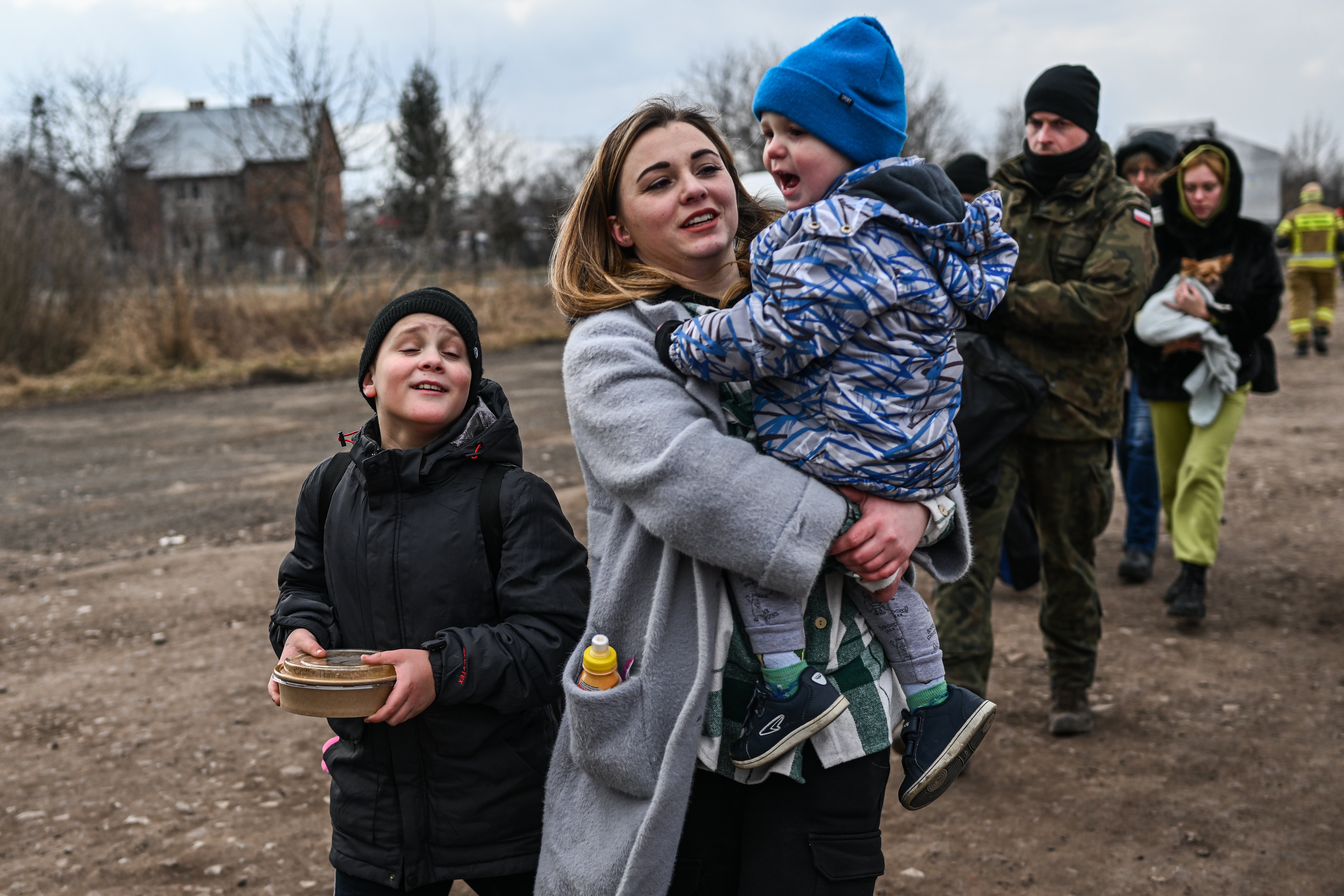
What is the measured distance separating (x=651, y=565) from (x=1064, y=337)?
249cm

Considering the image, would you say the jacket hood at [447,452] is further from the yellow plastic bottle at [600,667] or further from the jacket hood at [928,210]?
the jacket hood at [928,210]

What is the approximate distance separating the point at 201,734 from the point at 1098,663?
13.0 ft

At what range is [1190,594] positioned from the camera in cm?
554

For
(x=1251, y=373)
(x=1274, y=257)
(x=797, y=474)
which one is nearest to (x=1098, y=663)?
(x=1251, y=373)

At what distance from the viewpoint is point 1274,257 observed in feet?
17.9

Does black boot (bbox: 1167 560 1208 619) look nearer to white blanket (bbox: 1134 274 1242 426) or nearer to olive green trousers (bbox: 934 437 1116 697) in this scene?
white blanket (bbox: 1134 274 1242 426)

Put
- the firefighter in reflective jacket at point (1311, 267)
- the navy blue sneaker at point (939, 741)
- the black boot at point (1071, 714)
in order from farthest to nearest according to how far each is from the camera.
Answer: the firefighter in reflective jacket at point (1311, 267) < the black boot at point (1071, 714) < the navy blue sneaker at point (939, 741)

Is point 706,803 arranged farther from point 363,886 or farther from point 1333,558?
point 1333,558

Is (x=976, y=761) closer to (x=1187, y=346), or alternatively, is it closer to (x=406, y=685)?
(x=1187, y=346)

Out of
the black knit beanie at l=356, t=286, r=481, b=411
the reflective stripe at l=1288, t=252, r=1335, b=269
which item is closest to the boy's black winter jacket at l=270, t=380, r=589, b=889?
the black knit beanie at l=356, t=286, r=481, b=411

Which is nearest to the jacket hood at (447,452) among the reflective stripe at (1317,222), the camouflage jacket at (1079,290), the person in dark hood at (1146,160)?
the camouflage jacket at (1079,290)

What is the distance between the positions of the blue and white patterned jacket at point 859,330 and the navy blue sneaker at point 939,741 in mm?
424

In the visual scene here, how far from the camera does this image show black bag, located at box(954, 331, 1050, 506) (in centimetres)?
373

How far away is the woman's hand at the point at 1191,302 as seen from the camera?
550 cm
